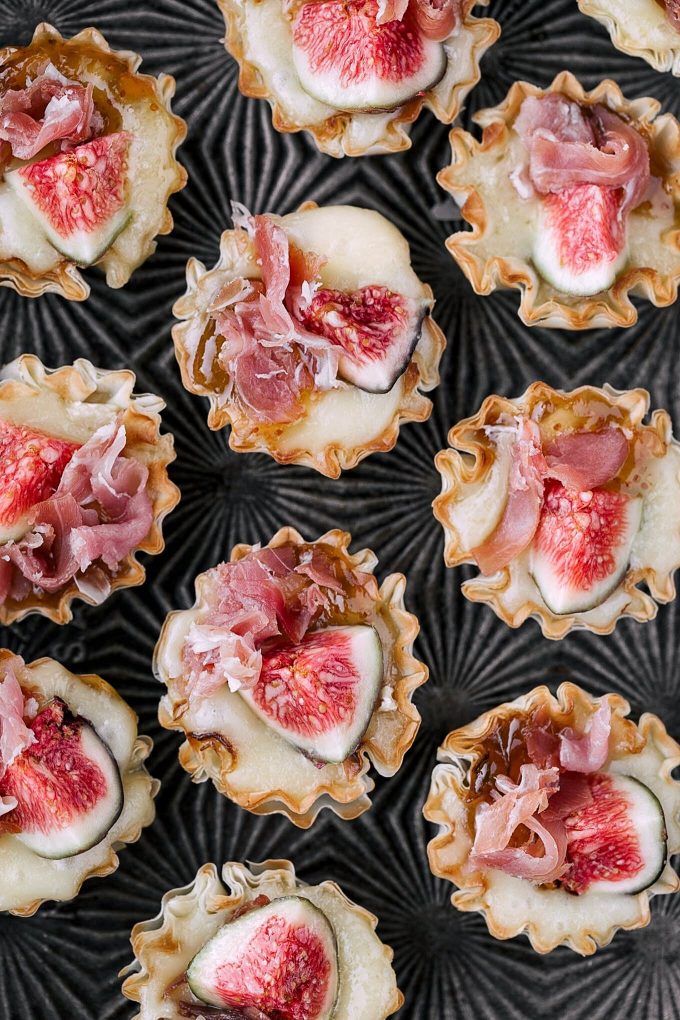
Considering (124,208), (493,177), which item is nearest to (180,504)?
(124,208)

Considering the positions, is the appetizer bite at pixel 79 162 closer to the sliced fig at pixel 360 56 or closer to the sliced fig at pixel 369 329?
the sliced fig at pixel 360 56

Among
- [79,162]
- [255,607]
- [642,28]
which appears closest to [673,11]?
[642,28]

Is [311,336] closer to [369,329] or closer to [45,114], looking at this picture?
[369,329]

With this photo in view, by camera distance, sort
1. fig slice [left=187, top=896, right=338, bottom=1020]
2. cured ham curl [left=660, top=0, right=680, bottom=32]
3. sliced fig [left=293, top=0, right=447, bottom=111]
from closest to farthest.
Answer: fig slice [left=187, top=896, right=338, bottom=1020] → sliced fig [left=293, top=0, right=447, bottom=111] → cured ham curl [left=660, top=0, right=680, bottom=32]

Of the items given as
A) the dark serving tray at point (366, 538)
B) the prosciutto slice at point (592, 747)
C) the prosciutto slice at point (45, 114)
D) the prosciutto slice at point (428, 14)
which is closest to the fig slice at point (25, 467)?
the dark serving tray at point (366, 538)

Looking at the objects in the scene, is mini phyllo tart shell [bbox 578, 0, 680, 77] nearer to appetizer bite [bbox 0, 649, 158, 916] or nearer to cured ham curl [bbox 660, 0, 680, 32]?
cured ham curl [bbox 660, 0, 680, 32]

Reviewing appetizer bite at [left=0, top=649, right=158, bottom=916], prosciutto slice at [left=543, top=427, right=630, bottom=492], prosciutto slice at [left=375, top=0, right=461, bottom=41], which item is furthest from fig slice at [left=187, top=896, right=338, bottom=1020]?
prosciutto slice at [left=375, top=0, right=461, bottom=41]
